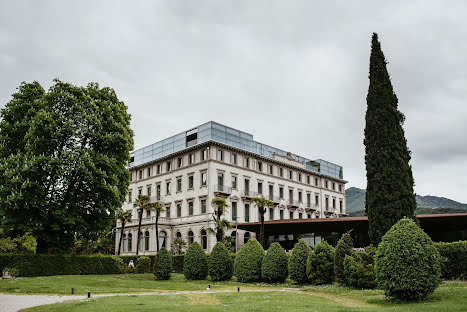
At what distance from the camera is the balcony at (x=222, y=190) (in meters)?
52.4

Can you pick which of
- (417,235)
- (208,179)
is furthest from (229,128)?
(417,235)

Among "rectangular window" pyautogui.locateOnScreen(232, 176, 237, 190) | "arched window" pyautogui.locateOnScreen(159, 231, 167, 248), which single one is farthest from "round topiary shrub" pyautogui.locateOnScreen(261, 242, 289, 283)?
"arched window" pyautogui.locateOnScreen(159, 231, 167, 248)

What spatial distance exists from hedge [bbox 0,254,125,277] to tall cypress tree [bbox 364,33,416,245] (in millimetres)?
22313

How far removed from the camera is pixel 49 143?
29516mm

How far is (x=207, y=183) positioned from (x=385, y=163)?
32.5 meters

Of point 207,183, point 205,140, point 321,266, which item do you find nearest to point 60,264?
point 321,266

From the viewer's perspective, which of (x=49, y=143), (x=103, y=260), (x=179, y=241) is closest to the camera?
(x=49, y=143)

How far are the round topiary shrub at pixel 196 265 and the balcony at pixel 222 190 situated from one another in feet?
69.9

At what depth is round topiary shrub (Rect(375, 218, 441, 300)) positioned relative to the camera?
1423cm

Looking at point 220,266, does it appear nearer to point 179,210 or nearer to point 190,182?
point 190,182

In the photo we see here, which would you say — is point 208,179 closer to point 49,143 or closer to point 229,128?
point 229,128

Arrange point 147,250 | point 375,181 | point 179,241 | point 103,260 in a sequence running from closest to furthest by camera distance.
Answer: point 375,181 < point 103,260 < point 179,241 < point 147,250

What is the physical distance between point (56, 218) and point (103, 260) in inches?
282

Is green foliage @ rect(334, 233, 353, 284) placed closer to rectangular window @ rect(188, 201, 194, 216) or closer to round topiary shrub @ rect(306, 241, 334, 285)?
round topiary shrub @ rect(306, 241, 334, 285)
